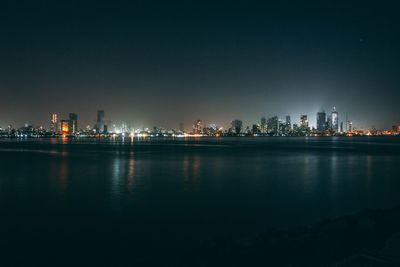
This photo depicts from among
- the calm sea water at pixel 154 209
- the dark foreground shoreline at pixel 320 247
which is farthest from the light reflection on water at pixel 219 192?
the dark foreground shoreline at pixel 320 247

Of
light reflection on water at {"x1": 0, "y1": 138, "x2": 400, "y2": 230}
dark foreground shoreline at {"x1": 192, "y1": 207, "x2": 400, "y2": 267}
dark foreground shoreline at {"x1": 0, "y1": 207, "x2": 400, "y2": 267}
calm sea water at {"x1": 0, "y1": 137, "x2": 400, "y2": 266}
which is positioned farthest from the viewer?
light reflection on water at {"x1": 0, "y1": 138, "x2": 400, "y2": 230}

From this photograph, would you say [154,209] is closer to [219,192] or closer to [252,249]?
[219,192]

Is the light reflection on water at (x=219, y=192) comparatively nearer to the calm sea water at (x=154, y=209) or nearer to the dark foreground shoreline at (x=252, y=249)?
the calm sea water at (x=154, y=209)

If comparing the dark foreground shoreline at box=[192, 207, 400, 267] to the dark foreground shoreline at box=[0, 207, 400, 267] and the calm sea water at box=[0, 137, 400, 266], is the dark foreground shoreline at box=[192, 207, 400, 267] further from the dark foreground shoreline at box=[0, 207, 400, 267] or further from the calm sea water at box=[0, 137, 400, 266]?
the calm sea water at box=[0, 137, 400, 266]

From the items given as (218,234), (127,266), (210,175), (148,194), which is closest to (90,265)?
(127,266)

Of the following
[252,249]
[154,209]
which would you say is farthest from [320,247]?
[154,209]

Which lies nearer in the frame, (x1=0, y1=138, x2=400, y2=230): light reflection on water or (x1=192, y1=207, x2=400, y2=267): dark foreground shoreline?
(x1=192, y1=207, x2=400, y2=267): dark foreground shoreline

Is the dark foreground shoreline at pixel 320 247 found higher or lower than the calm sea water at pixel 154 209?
higher

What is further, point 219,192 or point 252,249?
point 219,192

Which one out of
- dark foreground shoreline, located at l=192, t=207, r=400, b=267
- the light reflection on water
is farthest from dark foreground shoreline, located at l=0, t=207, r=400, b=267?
the light reflection on water

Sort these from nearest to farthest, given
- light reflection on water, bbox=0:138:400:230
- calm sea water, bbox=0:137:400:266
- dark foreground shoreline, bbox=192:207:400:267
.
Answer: dark foreground shoreline, bbox=192:207:400:267, calm sea water, bbox=0:137:400:266, light reflection on water, bbox=0:138:400:230

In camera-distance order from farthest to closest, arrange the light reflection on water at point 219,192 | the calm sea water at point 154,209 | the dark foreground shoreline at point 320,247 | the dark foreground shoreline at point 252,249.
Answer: the light reflection on water at point 219,192, the calm sea water at point 154,209, the dark foreground shoreline at point 252,249, the dark foreground shoreline at point 320,247

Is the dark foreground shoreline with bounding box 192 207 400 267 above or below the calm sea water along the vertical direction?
above

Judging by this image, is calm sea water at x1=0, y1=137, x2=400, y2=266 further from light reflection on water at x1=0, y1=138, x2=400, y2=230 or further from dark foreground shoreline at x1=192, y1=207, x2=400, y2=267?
dark foreground shoreline at x1=192, y1=207, x2=400, y2=267
